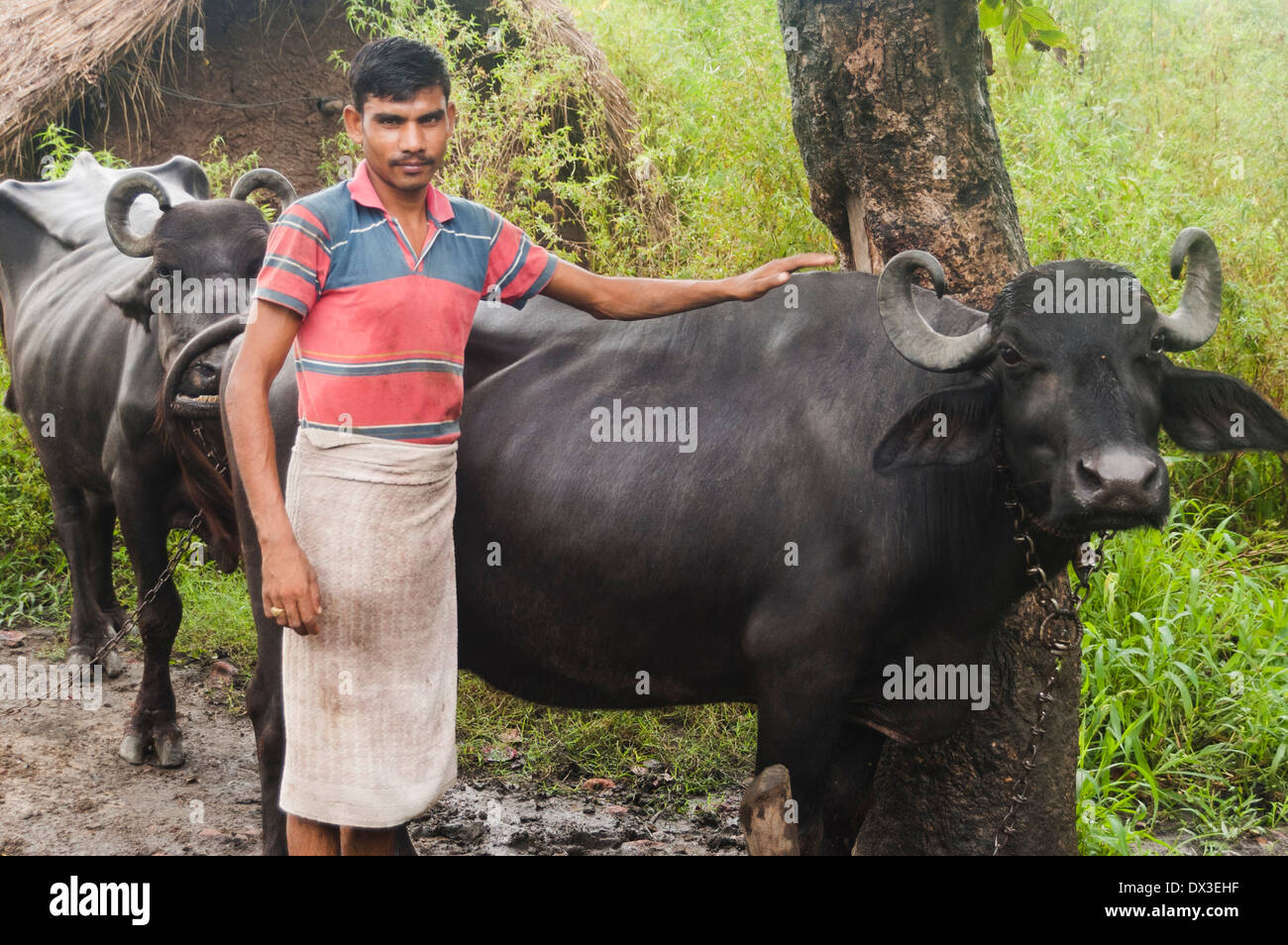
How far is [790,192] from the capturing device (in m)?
5.57

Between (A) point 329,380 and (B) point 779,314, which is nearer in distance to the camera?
(A) point 329,380

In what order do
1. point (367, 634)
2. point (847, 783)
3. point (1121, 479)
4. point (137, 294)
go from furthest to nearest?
point (137, 294) → point (847, 783) → point (367, 634) → point (1121, 479)

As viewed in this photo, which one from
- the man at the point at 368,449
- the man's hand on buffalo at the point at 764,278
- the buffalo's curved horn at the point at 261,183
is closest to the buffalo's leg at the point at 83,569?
the buffalo's curved horn at the point at 261,183

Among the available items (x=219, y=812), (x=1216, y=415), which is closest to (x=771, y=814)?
(x=1216, y=415)

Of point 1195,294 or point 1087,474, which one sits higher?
point 1195,294

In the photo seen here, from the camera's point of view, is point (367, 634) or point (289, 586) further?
point (367, 634)

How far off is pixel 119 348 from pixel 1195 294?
4.27 metres

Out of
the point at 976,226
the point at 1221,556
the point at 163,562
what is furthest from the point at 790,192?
the point at 163,562

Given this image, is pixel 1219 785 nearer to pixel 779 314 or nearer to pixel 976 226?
pixel 976 226

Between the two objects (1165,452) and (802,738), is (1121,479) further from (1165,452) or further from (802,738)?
(1165,452)

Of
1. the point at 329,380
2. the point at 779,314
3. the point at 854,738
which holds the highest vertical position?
the point at 779,314

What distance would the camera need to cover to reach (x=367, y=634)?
2576mm

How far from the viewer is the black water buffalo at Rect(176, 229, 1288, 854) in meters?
2.70
